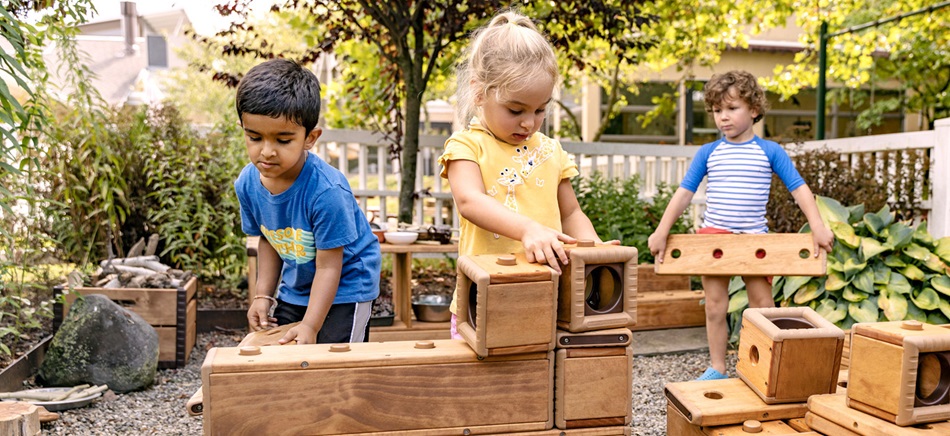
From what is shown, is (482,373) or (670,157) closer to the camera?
(482,373)

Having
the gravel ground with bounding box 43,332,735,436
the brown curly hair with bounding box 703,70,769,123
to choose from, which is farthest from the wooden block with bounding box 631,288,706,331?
the brown curly hair with bounding box 703,70,769,123

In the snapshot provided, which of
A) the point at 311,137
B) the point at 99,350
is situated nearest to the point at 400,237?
the point at 99,350

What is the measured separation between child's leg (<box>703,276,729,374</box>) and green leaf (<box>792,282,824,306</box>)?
2.47 ft

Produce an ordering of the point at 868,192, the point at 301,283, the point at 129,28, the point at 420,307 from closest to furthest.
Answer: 1. the point at 301,283
2. the point at 420,307
3. the point at 868,192
4. the point at 129,28

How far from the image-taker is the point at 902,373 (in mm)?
1943

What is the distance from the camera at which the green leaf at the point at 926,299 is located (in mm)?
4090

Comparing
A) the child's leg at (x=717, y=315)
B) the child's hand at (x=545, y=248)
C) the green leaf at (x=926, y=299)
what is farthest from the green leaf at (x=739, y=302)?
the child's hand at (x=545, y=248)

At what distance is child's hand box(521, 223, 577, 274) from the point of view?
6.31ft

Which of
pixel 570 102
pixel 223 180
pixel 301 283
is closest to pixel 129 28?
pixel 570 102

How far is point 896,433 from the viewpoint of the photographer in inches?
75.4

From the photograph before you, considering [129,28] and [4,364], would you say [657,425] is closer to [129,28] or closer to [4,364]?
[4,364]

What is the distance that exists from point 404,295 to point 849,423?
3104 mm

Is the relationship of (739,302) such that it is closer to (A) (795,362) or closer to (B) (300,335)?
(A) (795,362)

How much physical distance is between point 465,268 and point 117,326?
265cm
